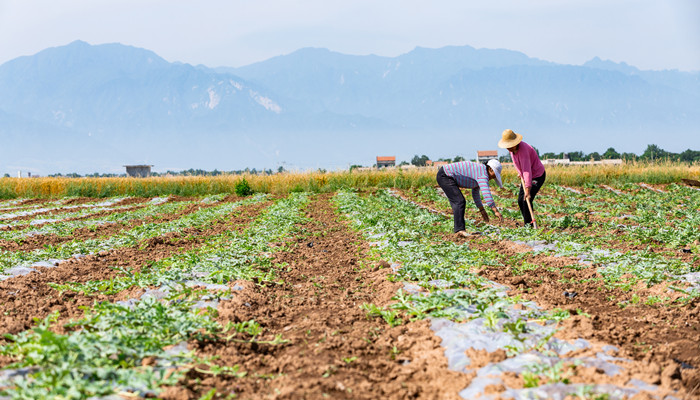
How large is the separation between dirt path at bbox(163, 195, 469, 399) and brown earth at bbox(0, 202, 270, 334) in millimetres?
1601

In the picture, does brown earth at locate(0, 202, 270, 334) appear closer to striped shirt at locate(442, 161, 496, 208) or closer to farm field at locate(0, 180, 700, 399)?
farm field at locate(0, 180, 700, 399)

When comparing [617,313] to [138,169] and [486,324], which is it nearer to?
[486,324]

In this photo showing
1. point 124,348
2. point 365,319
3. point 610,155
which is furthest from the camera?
point 610,155

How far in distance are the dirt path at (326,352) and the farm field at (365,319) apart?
17 mm

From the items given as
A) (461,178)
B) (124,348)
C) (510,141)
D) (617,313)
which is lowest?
(617,313)

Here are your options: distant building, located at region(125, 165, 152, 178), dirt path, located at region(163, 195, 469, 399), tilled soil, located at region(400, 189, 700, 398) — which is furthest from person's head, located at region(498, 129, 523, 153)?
distant building, located at region(125, 165, 152, 178)

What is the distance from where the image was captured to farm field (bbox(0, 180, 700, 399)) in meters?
3.39

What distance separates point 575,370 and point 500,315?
0.94m

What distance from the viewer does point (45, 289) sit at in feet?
21.2

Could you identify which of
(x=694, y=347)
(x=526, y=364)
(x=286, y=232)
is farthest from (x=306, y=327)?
(x=286, y=232)

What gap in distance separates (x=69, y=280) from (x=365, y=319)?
4.04m

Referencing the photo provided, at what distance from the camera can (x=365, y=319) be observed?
505 centimetres

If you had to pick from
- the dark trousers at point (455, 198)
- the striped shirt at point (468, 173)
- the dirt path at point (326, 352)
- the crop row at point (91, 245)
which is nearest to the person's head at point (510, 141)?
the striped shirt at point (468, 173)

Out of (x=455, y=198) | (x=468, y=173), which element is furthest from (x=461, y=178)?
(x=455, y=198)
